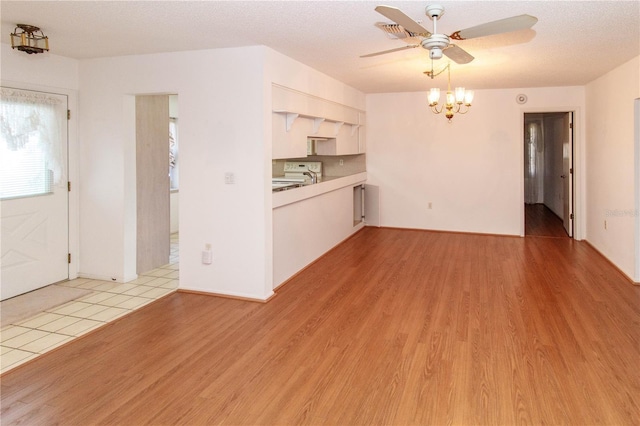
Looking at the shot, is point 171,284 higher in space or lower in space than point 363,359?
higher

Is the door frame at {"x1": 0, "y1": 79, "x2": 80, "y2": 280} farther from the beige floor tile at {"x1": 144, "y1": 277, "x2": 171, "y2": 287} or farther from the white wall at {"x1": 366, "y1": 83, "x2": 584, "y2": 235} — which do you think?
the white wall at {"x1": 366, "y1": 83, "x2": 584, "y2": 235}

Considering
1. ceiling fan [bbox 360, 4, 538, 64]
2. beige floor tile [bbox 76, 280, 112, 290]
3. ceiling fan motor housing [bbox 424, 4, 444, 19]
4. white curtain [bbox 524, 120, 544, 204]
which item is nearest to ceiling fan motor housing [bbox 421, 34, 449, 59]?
ceiling fan [bbox 360, 4, 538, 64]

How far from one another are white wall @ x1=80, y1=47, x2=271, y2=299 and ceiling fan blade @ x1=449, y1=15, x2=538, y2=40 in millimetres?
1985

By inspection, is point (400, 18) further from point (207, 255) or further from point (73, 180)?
point (73, 180)

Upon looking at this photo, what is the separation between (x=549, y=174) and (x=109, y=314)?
987cm

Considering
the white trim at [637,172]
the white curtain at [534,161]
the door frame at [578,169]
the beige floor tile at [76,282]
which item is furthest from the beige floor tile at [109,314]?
the white curtain at [534,161]

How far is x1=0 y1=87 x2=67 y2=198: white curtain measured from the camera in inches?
168

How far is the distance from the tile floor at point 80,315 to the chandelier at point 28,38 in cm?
223

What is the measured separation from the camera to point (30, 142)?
14.7 feet

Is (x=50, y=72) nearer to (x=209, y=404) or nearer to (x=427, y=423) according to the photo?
(x=209, y=404)

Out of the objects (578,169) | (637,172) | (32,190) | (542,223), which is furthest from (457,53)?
(542,223)

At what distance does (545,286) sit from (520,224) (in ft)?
9.54

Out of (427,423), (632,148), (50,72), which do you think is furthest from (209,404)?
(632,148)

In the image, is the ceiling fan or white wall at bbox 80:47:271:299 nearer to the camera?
the ceiling fan
